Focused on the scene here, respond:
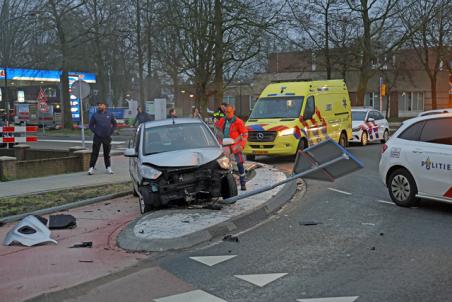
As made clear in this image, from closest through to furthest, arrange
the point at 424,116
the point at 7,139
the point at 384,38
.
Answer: the point at 424,116 < the point at 7,139 < the point at 384,38

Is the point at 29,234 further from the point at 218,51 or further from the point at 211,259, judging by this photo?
the point at 218,51

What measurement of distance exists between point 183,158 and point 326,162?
7.62 ft

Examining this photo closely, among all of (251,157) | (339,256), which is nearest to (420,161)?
(339,256)

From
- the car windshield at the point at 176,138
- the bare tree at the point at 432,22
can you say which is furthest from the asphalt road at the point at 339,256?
the bare tree at the point at 432,22

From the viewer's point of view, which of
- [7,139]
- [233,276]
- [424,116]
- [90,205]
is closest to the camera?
[233,276]

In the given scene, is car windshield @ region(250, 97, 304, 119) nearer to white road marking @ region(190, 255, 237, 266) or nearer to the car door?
the car door

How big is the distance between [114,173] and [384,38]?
2567 centimetres

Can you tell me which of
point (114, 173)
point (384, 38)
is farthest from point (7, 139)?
point (384, 38)

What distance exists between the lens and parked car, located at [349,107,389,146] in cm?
2158

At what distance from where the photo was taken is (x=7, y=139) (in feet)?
51.2

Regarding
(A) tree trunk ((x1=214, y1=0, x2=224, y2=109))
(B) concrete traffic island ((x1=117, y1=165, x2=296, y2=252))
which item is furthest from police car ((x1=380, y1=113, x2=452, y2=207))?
(A) tree trunk ((x1=214, y1=0, x2=224, y2=109))

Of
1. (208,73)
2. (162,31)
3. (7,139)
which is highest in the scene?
(162,31)

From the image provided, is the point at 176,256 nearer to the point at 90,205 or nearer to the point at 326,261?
the point at 326,261

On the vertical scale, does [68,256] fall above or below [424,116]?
below
